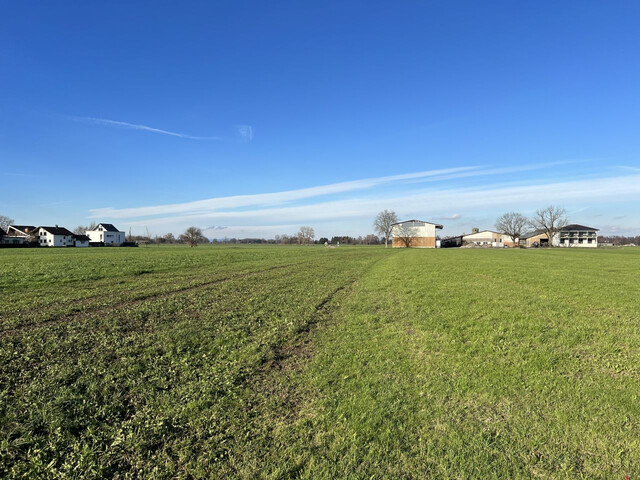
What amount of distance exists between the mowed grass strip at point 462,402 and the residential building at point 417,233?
294 feet

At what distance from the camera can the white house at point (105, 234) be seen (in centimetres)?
12138

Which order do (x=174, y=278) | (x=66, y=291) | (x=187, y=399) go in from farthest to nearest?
(x=174, y=278) → (x=66, y=291) → (x=187, y=399)

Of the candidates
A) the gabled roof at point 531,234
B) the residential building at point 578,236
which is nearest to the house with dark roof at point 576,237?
the residential building at point 578,236

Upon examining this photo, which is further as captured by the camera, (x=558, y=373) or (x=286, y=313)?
(x=286, y=313)

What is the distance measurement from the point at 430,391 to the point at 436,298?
7.90 metres

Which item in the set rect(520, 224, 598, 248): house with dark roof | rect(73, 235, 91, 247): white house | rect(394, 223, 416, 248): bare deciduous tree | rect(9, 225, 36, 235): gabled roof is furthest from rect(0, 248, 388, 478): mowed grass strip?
rect(520, 224, 598, 248): house with dark roof

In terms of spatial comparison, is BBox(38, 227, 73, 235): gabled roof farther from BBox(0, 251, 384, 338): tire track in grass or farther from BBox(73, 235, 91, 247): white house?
BBox(0, 251, 384, 338): tire track in grass

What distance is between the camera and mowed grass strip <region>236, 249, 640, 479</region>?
10.9 ft

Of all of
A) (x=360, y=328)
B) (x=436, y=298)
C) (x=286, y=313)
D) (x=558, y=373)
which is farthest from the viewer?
(x=436, y=298)

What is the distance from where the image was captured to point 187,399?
4.56 m

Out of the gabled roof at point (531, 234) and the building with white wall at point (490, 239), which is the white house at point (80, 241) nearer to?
the building with white wall at point (490, 239)

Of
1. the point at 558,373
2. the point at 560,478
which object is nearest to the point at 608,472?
the point at 560,478

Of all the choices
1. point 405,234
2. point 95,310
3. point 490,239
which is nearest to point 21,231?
point 405,234

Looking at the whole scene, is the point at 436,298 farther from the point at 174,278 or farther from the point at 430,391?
the point at 174,278
